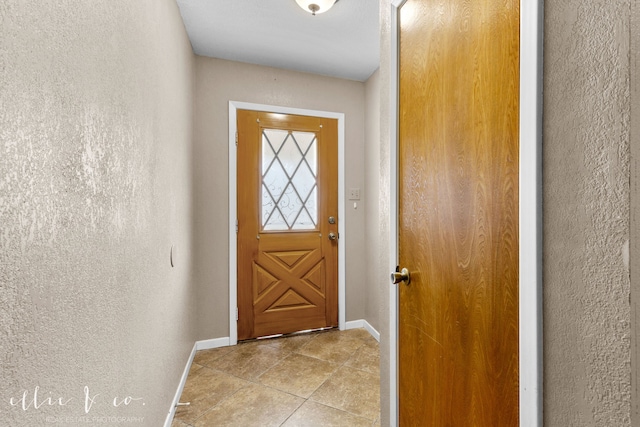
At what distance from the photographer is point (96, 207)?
89cm

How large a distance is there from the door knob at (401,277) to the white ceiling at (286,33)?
1.71 m

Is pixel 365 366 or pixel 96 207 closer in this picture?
pixel 96 207

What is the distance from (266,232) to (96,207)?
1.94m

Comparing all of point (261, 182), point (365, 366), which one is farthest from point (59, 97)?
point (365, 366)

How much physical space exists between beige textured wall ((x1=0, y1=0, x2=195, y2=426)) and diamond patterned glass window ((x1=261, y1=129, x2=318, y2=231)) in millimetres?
1279

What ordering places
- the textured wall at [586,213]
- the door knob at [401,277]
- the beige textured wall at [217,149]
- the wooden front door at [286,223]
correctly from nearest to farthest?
the textured wall at [586,213] < the door knob at [401,277] < the beige textured wall at [217,149] < the wooden front door at [286,223]

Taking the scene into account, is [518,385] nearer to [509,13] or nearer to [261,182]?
[509,13]

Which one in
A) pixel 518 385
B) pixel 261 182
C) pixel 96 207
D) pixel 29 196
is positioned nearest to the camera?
pixel 29 196

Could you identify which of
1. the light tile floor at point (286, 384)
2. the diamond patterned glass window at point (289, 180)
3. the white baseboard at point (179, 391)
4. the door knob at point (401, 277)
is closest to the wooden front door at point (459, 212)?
the door knob at point (401, 277)

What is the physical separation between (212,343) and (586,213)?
2763 mm

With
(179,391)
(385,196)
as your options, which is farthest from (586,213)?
(179,391)

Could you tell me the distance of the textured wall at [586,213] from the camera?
1.69 ft

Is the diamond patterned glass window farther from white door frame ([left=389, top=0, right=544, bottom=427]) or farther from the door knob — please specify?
white door frame ([left=389, top=0, right=544, bottom=427])

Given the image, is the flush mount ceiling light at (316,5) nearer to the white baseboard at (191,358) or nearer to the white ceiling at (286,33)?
the white ceiling at (286,33)
